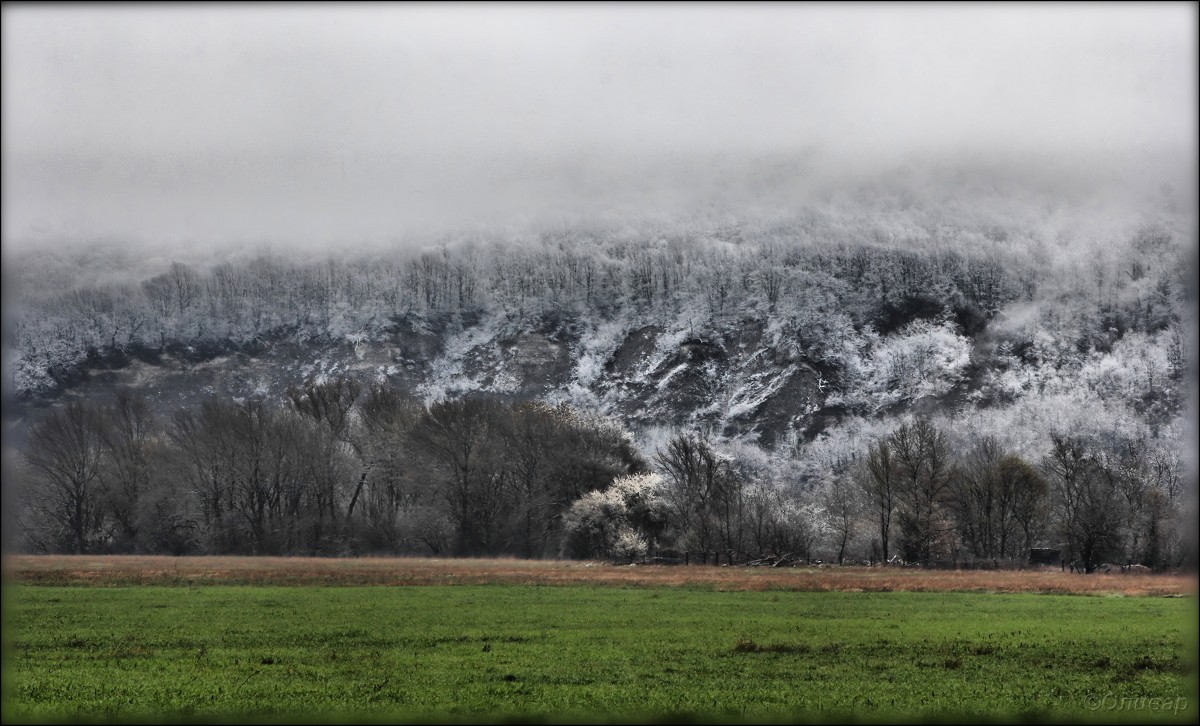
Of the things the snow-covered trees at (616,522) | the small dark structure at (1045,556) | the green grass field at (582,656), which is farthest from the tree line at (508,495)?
the green grass field at (582,656)

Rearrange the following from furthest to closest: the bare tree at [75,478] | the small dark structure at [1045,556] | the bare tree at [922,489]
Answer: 1. the bare tree at [75,478]
2. the small dark structure at [1045,556]
3. the bare tree at [922,489]

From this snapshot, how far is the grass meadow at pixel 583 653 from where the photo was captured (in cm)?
2598

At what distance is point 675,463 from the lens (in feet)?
440

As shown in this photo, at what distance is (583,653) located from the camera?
37.4m

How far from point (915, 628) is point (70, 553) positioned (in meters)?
106

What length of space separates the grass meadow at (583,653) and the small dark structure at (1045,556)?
47.3 metres

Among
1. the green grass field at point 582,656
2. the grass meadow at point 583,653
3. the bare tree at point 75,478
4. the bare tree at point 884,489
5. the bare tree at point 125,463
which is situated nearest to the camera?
the grass meadow at point 583,653

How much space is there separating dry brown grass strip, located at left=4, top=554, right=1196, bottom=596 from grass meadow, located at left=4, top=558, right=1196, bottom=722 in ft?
7.32

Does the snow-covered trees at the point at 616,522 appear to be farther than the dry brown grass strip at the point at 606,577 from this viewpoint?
Yes

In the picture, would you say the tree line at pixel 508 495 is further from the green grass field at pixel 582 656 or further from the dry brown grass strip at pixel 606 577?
the green grass field at pixel 582 656

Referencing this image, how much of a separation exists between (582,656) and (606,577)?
4543cm

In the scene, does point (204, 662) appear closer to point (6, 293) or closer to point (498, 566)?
point (6, 293)

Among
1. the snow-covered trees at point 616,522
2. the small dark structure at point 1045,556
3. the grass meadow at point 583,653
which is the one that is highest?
the grass meadow at point 583,653

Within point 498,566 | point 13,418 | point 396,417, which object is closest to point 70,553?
point 396,417
